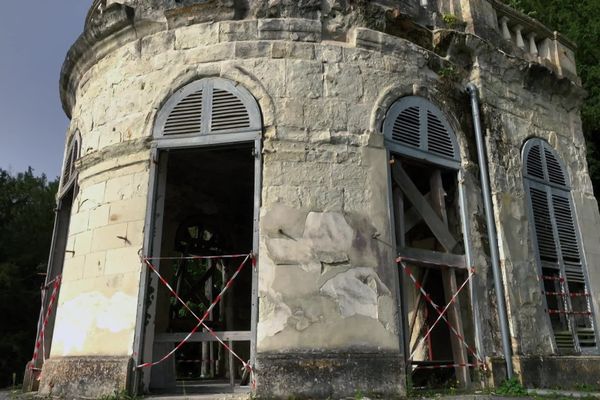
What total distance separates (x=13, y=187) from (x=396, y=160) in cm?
2109

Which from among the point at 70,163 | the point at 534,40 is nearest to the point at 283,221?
the point at 70,163

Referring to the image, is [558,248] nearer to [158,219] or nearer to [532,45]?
[532,45]

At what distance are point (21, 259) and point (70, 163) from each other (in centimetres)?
1324

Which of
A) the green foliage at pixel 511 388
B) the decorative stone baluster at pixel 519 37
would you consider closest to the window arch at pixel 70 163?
the green foliage at pixel 511 388

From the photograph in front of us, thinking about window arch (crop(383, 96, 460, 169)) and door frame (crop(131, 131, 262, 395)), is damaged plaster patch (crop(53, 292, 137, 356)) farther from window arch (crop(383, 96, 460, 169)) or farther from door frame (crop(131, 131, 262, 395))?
window arch (crop(383, 96, 460, 169))

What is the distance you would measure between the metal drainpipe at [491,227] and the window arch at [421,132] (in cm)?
40

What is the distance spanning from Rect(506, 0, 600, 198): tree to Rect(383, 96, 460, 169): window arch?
24.6 ft

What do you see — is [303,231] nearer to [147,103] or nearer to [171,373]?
[147,103]

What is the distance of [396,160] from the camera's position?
743 cm

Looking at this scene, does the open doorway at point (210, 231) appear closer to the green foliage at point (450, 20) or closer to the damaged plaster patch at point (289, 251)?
the damaged plaster patch at point (289, 251)

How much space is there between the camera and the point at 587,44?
14.2 metres

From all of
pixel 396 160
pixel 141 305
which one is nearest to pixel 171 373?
pixel 141 305

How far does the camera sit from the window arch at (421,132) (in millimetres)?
7363

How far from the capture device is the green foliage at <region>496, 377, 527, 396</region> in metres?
6.55
